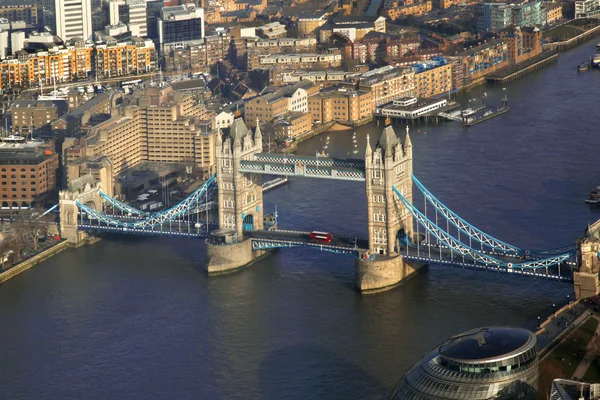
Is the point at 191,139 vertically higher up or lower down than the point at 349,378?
higher up

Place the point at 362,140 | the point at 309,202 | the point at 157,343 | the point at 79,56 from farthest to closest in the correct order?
the point at 79,56
the point at 362,140
the point at 309,202
the point at 157,343

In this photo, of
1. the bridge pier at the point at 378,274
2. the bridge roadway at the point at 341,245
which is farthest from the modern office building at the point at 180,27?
the bridge pier at the point at 378,274

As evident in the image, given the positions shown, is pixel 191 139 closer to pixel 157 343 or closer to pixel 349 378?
pixel 157 343

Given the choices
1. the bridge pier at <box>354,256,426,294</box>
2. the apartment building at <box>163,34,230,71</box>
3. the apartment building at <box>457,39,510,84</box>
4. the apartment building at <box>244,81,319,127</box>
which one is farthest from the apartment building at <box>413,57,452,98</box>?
the bridge pier at <box>354,256,426,294</box>

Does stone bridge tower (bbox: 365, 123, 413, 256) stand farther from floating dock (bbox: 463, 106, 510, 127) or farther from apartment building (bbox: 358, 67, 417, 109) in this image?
apartment building (bbox: 358, 67, 417, 109)

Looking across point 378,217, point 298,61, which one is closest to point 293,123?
point 298,61

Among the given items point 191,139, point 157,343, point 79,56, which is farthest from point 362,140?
point 157,343
